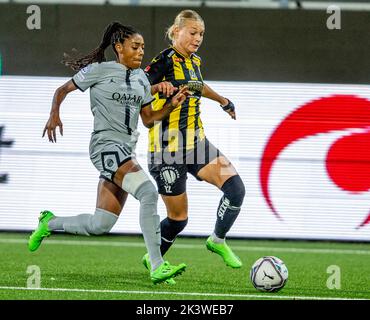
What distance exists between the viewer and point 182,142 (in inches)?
347

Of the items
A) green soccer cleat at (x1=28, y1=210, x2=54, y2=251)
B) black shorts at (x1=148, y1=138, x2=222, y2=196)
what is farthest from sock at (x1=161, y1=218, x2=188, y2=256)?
green soccer cleat at (x1=28, y1=210, x2=54, y2=251)

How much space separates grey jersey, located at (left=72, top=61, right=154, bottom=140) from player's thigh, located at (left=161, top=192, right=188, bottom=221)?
0.85 metres

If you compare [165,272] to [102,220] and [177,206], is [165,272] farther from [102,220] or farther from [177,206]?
[177,206]

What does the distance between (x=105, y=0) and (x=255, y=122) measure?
251cm

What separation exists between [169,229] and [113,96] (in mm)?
1428

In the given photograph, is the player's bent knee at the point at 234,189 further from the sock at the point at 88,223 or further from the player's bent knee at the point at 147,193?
the sock at the point at 88,223

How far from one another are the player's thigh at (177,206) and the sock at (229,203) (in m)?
0.33

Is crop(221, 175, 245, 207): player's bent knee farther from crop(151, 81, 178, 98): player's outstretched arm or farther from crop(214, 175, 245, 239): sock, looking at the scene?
crop(151, 81, 178, 98): player's outstretched arm

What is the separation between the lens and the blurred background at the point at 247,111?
13.0m

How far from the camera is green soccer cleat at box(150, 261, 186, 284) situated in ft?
25.2

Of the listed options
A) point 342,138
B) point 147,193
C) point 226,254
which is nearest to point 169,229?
point 226,254

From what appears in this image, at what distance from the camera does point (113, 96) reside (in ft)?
26.3

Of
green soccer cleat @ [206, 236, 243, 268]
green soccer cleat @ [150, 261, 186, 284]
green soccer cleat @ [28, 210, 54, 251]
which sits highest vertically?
green soccer cleat @ [28, 210, 54, 251]
